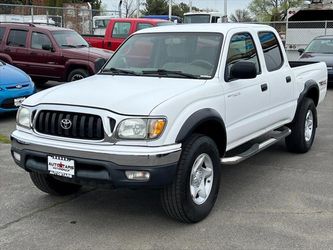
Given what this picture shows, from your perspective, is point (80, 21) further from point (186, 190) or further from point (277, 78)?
point (186, 190)

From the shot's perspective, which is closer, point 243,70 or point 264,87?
point 243,70

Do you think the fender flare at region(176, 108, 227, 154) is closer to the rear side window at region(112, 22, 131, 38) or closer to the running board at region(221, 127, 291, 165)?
the running board at region(221, 127, 291, 165)

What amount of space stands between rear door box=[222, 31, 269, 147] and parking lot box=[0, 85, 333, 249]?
665 mm

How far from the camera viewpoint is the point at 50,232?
13.8 feet

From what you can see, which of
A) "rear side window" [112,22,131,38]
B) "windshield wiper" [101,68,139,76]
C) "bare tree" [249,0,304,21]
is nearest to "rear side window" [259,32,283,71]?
"windshield wiper" [101,68,139,76]

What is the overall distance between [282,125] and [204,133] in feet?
6.74

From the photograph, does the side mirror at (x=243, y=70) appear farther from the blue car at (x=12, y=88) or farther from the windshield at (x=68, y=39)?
the windshield at (x=68, y=39)

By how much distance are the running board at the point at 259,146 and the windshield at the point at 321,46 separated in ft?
30.7

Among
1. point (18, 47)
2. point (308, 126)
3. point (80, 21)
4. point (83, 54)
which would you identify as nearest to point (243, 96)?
point (308, 126)

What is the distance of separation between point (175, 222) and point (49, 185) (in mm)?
1407

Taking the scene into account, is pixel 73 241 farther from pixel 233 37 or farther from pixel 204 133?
pixel 233 37

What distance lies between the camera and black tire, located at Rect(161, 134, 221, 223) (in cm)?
405

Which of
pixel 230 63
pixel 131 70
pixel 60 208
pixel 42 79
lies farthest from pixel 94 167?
pixel 42 79

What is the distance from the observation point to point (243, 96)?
5066 millimetres
